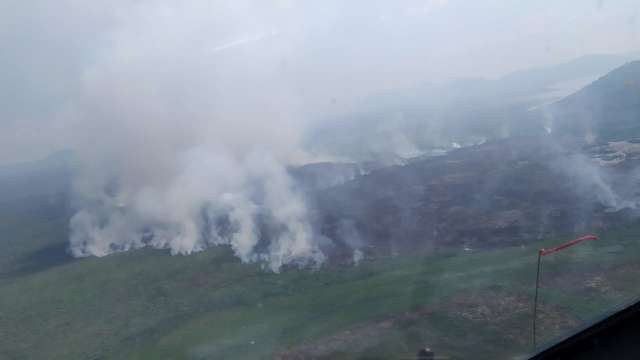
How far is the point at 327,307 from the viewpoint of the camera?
66.6ft

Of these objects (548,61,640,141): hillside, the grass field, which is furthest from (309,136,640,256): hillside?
(548,61,640,141): hillside

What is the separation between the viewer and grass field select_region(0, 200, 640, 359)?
53.3 feet

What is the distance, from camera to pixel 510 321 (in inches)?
651

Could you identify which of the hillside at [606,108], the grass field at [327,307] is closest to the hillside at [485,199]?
the grass field at [327,307]

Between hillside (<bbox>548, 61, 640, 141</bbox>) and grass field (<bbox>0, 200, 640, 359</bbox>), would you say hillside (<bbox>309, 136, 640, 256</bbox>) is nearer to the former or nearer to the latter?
grass field (<bbox>0, 200, 640, 359</bbox>)

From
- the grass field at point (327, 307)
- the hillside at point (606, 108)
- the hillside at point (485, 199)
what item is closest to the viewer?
the grass field at point (327, 307)

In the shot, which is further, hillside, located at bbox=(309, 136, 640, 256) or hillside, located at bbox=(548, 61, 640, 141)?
hillside, located at bbox=(548, 61, 640, 141)

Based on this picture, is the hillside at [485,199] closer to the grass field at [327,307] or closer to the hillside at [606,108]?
the grass field at [327,307]

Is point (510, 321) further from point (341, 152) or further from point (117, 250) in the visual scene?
point (341, 152)

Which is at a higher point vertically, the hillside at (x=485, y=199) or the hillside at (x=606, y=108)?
the hillside at (x=606, y=108)

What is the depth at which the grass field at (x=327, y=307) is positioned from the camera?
53.3 ft

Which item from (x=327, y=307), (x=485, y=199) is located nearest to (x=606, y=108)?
(x=485, y=199)

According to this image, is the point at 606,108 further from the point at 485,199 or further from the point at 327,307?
the point at 327,307

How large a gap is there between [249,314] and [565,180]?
22.7m
